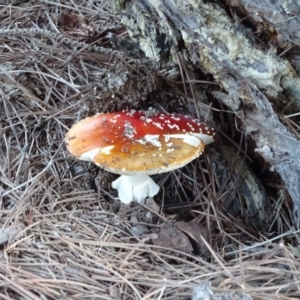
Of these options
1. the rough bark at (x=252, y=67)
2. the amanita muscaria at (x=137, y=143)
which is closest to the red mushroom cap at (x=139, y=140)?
the amanita muscaria at (x=137, y=143)

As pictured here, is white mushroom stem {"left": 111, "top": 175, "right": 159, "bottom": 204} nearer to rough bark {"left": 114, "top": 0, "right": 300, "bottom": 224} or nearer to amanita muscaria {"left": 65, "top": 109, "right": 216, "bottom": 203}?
amanita muscaria {"left": 65, "top": 109, "right": 216, "bottom": 203}

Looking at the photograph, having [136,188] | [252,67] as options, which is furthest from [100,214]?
[252,67]

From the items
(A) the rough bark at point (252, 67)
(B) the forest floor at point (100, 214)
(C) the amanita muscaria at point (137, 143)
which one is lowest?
(B) the forest floor at point (100, 214)

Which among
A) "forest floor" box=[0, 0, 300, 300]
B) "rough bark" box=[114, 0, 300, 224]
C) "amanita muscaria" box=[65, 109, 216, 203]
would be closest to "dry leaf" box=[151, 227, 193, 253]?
"forest floor" box=[0, 0, 300, 300]

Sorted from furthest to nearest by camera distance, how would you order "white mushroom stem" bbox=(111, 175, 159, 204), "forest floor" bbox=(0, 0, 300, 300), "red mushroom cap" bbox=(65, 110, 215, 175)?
"white mushroom stem" bbox=(111, 175, 159, 204)
"red mushroom cap" bbox=(65, 110, 215, 175)
"forest floor" bbox=(0, 0, 300, 300)

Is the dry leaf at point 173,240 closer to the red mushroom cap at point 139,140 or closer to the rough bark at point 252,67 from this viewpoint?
the red mushroom cap at point 139,140

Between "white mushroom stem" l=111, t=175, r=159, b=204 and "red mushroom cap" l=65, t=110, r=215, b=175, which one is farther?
"white mushroom stem" l=111, t=175, r=159, b=204

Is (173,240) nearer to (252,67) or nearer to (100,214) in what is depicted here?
(100,214)
